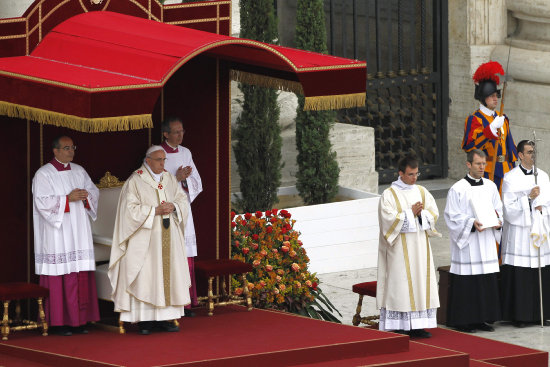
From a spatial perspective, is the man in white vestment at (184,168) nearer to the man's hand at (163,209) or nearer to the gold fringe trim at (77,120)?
the man's hand at (163,209)

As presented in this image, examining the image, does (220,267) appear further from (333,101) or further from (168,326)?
(333,101)

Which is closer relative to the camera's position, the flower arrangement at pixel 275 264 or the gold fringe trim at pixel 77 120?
the gold fringe trim at pixel 77 120

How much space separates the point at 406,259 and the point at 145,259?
2264mm

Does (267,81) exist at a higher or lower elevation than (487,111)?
higher

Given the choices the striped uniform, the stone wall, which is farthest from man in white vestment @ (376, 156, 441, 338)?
the stone wall

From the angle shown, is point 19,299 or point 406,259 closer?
point 19,299

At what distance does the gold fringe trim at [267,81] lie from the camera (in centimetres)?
1427

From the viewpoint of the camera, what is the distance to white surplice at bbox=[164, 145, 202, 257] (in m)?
13.8

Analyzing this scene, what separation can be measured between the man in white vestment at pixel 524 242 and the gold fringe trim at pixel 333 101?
2173 millimetres

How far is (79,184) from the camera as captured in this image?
520 inches

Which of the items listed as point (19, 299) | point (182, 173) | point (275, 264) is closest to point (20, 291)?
point (19, 299)

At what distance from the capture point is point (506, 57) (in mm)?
21281

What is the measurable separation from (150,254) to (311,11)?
562 cm

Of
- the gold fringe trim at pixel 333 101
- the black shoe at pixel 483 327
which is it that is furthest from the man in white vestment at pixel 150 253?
the black shoe at pixel 483 327
